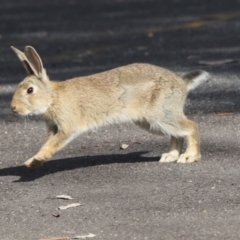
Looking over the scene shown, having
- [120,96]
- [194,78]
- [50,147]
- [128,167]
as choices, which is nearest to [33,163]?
[50,147]

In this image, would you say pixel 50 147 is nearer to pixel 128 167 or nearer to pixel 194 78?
pixel 128 167

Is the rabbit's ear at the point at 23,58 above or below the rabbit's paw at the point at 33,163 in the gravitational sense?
above

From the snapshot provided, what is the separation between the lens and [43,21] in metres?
16.6

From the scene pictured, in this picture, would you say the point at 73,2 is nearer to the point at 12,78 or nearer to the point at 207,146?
the point at 12,78

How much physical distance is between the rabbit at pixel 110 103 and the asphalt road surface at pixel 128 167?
27cm

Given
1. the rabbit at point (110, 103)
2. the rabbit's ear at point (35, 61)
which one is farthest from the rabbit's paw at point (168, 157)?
the rabbit's ear at point (35, 61)

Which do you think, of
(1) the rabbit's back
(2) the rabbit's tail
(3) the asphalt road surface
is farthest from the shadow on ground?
(2) the rabbit's tail

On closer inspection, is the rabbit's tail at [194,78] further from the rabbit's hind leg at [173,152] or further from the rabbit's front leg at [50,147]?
the rabbit's front leg at [50,147]

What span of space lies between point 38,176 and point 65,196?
701 mm

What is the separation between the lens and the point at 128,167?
23.1 feet

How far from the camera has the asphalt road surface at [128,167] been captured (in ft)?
18.6

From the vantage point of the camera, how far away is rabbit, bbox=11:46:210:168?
22.8 ft

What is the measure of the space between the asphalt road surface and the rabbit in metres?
0.27

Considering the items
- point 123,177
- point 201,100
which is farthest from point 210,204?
point 201,100
